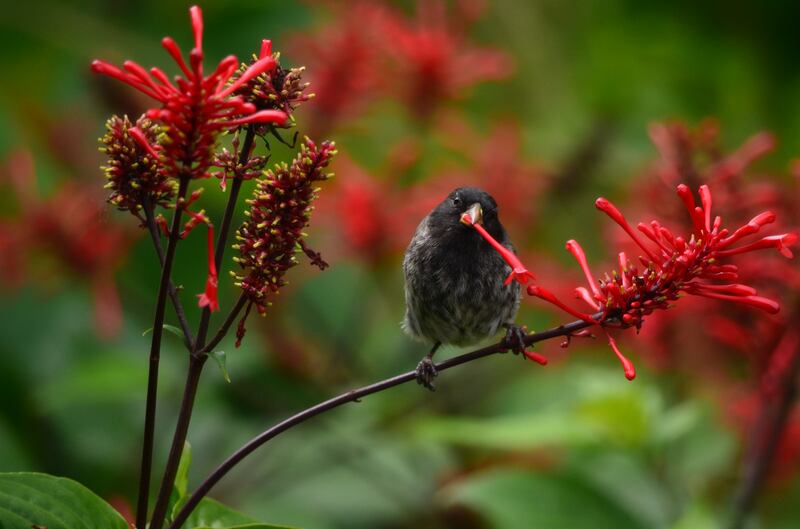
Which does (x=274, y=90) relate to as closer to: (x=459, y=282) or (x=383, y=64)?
(x=459, y=282)

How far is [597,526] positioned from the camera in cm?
199

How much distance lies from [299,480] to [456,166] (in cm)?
94

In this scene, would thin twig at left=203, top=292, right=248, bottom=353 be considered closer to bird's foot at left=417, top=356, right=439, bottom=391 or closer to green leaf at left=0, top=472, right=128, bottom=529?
green leaf at left=0, top=472, right=128, bottom=529

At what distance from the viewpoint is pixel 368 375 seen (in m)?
2.44

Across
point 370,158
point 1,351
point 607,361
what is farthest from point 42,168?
point 607,361

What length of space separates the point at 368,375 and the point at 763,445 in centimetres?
96

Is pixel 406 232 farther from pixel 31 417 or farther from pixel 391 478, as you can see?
pixel 31 417

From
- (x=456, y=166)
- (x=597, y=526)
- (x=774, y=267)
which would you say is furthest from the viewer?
(x=456, y=166)

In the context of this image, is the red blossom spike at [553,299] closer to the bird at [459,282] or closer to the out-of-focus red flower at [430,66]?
the bird at [459,282]

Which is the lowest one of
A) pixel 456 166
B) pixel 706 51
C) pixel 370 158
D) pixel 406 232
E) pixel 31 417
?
pixel 31 417

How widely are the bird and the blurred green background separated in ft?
1.04

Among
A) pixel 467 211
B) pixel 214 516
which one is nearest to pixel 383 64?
pixel 467 211

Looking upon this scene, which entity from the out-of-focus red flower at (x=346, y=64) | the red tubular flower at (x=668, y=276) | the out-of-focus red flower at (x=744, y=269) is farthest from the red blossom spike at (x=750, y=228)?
the out-of-focus red flower at (x=346, y=64)

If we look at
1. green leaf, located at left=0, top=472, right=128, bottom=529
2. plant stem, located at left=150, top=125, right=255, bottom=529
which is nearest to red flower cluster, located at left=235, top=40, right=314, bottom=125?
plant stem, located at left=150, top=125, right=255, bottom=529
